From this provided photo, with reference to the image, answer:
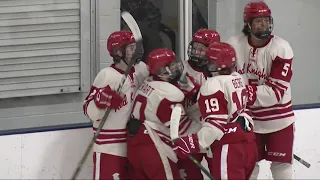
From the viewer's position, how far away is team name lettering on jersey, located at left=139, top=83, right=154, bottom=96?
345cm

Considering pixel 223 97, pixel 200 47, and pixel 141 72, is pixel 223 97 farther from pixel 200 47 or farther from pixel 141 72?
pixel 141 72

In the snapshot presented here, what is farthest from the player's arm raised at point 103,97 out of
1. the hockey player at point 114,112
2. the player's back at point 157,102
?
the player's back at point 157,102

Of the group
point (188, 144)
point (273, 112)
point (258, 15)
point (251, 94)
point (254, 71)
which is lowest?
point (188, 144)

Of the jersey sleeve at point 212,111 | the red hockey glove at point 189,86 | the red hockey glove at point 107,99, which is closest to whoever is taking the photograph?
the jersey sleeve at point 212,111

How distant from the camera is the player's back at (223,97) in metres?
3.27

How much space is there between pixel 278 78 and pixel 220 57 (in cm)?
40

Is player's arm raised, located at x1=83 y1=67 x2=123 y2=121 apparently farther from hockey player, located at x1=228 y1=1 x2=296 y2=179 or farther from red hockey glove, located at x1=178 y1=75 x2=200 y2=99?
hockey player, located at x1=228 y1=1 x2=296 y2=179

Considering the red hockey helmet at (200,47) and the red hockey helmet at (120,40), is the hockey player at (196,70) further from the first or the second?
the red hockey helmet at (120,40)

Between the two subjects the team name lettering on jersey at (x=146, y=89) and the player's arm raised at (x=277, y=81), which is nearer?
the team name lettering on jersey at (x=146, y=89)

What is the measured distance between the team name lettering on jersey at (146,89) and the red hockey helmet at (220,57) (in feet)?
0.98

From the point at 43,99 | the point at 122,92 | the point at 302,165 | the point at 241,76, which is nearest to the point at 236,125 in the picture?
the point at 241,76

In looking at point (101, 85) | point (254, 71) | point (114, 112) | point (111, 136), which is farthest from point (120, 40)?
point (254, 71)

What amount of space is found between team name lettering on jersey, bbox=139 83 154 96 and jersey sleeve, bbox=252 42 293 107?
552 millimetres

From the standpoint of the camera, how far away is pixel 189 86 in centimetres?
354
